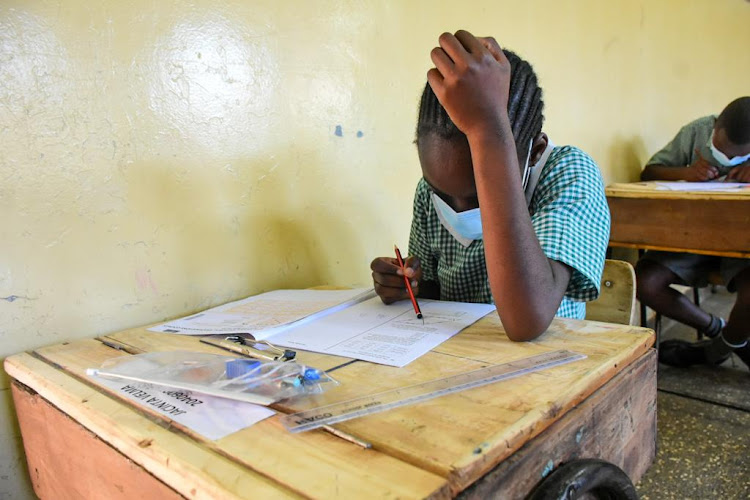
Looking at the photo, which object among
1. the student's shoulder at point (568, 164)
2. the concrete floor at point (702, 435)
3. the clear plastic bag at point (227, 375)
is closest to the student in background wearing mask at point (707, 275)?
the concrete floor at point (702, 435)

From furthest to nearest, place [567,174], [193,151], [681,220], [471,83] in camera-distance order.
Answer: [681,220], [193,151], [567,174], [471,83]

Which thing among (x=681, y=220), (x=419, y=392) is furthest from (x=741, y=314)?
(x=419, y=392)

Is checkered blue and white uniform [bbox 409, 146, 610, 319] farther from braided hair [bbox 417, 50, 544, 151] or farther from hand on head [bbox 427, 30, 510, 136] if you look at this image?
hand on head [bbox 427, 30, 510, 136]

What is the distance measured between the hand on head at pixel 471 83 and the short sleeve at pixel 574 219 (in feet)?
0.75

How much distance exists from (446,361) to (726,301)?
140 inches

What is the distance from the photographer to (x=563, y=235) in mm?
947

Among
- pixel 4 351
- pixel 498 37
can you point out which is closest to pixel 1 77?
pixel 4 351

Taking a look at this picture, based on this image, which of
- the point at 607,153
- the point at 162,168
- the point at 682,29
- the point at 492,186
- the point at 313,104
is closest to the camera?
the point at 492,186

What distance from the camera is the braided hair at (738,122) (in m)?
2.41

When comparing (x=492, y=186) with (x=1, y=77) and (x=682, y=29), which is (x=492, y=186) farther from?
(x=682, y=29)

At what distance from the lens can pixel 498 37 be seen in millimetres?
1913

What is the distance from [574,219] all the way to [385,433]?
59cm

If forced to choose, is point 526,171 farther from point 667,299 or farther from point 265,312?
point 667,299

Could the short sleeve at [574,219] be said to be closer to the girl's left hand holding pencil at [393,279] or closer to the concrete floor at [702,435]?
the girl's left hand holding pencil at [393,279]
